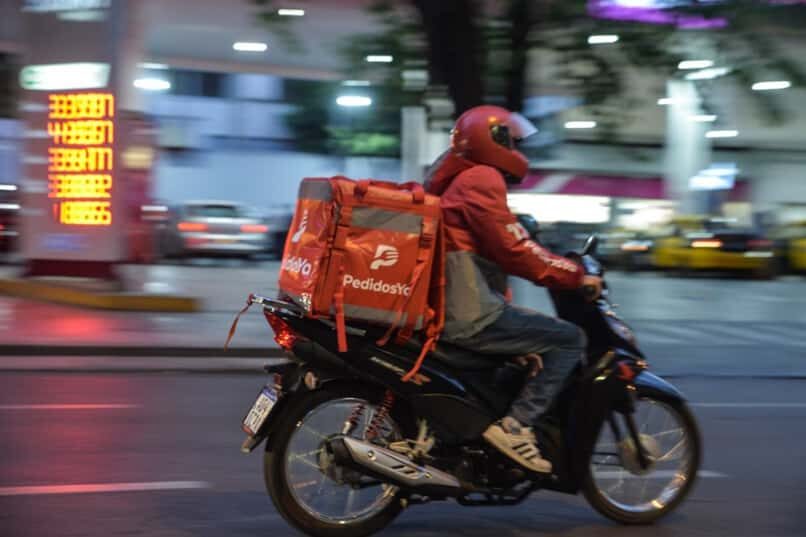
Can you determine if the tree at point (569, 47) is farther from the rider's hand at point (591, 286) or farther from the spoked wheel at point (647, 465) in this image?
the rider's hand at point (591, 286)

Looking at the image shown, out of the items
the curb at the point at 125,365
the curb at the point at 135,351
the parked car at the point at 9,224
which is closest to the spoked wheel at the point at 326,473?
the curb at the point at 125,365

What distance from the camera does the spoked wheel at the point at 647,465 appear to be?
5594mm

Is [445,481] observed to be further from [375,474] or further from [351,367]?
[351,367]

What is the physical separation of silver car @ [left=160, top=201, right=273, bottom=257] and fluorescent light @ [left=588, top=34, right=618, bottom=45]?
48.6ft

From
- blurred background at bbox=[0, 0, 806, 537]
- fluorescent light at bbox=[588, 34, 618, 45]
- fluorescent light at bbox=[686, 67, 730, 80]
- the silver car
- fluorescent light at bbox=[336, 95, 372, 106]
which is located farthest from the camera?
the silver car

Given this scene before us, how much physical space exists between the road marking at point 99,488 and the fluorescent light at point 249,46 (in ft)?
82.1

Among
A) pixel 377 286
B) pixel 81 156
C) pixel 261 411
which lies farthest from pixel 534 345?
pixel 81 156

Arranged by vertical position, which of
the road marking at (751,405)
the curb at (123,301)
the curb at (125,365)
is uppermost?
the curb at (123,301)

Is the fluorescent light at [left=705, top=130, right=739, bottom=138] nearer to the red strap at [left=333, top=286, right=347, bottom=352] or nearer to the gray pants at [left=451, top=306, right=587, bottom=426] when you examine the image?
the gray pants at [left=451, top=306, right=587, bottom=426]

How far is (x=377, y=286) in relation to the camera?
4.88m

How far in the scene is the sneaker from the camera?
5141mm

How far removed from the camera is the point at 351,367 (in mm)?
4957

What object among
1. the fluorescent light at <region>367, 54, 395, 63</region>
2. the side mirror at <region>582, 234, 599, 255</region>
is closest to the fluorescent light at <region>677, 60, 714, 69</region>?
the fluorescent light at <region>367, 54, 395, 63</region>

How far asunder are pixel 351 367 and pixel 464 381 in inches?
21.2
